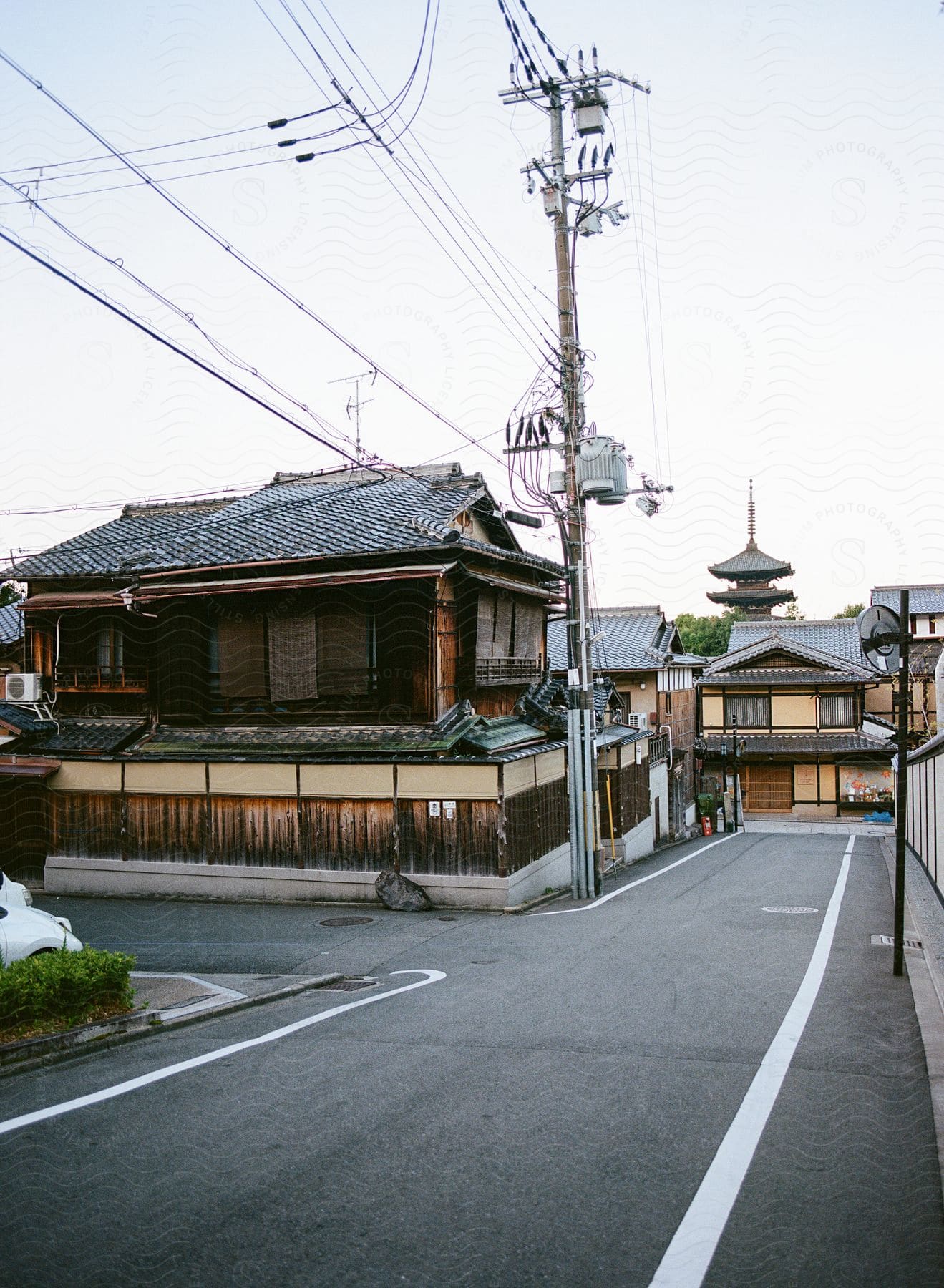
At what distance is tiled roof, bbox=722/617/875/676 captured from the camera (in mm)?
57875

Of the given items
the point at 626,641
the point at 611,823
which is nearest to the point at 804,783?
the point at 626,641

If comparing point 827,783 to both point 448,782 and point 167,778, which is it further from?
point 167,778

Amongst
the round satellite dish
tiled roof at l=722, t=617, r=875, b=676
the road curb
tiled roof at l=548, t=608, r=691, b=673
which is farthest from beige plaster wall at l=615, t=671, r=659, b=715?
the road curb

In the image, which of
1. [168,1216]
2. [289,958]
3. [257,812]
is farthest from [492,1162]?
[257,812]

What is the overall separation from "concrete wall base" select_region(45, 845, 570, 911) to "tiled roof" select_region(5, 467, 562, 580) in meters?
6.26

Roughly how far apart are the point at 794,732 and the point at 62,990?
43.4 meters

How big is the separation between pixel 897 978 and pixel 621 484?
36.1 ft

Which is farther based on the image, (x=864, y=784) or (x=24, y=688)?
(x=864, y=784)

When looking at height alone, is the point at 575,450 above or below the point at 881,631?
above

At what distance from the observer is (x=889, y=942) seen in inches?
516

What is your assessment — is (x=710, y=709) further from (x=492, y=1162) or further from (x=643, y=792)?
(x=492, y=1162)

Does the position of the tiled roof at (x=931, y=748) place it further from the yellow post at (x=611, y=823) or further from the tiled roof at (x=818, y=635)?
the tiled roof at (x=818, y=635)

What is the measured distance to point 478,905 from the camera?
57.6ft

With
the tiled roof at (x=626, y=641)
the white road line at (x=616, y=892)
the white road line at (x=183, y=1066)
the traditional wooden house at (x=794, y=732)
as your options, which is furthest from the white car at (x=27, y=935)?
the traditional wooden house at (x=794, y=732)
